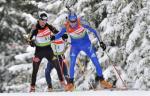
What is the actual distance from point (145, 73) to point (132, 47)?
2.88 feet

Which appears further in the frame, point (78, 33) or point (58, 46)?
point (58, 46)

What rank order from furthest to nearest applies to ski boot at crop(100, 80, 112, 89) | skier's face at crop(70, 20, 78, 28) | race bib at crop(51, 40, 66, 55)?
1. race bib at crop(51, 40, 66, 55)
2. skier's face at crop(70, 20, 78, 28)
3. ski boot at crop(100, 80, 112, 89)

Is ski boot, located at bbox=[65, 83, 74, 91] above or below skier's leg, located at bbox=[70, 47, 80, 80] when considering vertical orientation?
below

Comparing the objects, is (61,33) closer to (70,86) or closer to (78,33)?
(78,33)

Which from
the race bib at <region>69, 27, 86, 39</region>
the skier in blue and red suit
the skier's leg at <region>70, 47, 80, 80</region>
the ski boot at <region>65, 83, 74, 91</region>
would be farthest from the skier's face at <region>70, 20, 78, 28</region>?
the ski boot at <region>65, 83, 74, 91</region>

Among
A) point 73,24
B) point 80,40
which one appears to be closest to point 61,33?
point 73,24

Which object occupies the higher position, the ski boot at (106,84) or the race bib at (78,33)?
the race bib at (78,33)

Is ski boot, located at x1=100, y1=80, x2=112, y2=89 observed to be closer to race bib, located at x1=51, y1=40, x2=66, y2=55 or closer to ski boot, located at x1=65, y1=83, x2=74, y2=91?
ski boot, located at x1=65, y1=83, x2=74, y2=91

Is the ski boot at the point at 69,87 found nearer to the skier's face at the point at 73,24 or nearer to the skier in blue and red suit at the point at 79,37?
the skier in blue and red suit at the point at 79,37

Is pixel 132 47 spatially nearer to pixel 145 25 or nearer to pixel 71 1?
pixel 145 25

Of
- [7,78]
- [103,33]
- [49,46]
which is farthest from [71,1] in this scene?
[7,78]

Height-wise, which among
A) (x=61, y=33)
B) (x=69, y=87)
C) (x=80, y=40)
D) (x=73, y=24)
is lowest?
(x=69, y=87)

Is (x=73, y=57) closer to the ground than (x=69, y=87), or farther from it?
farther from it

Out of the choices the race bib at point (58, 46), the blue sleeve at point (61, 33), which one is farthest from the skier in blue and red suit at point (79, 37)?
the race bib at point (58, 46)
